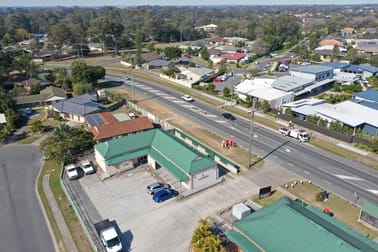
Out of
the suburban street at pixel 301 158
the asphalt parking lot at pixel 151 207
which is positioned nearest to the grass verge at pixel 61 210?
the asphalt parking lot at pixel 151 207

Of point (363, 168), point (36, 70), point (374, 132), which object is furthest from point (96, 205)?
point (36, 70)

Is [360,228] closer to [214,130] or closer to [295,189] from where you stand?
[295,189]

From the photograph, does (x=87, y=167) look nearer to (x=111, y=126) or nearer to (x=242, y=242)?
(x=111, y=126)

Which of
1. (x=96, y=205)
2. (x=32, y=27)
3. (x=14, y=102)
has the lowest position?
(x=96, y=205)

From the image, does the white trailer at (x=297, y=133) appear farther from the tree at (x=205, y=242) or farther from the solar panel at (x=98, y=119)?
the solar panel at (x=98, y=119)

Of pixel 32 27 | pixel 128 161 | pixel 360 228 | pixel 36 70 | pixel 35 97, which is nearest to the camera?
pixel 360 228
